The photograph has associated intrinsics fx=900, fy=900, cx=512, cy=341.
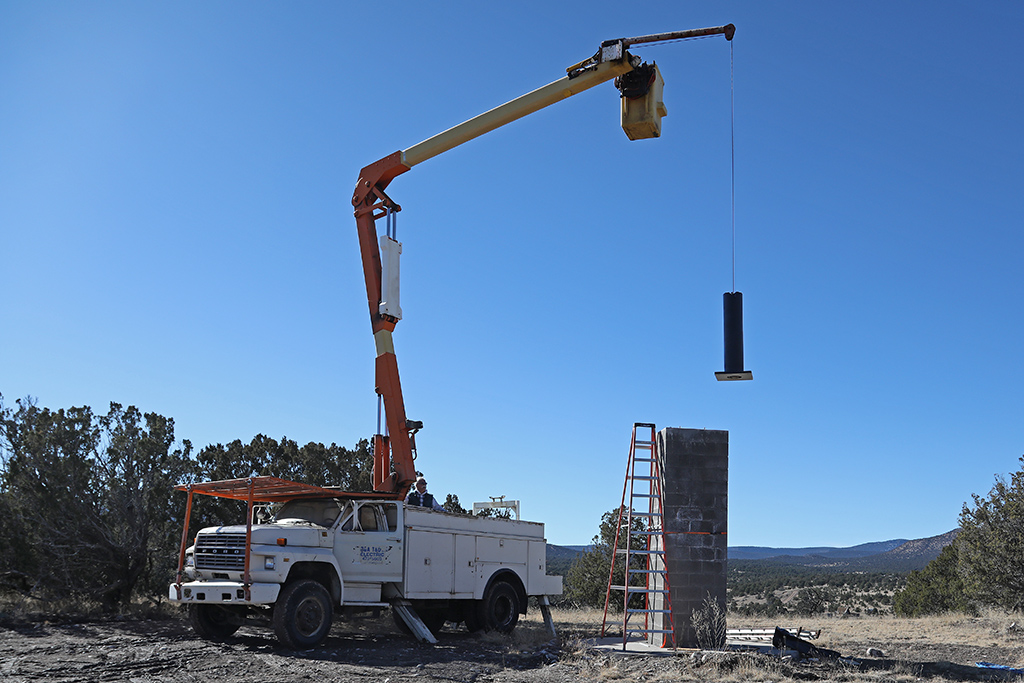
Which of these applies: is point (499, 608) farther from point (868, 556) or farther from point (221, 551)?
point (868, 556)

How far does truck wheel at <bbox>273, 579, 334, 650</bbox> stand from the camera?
12156 millimetres

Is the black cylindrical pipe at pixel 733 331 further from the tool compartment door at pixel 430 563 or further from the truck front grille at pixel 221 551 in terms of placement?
the truck front grille at pixel 221 551

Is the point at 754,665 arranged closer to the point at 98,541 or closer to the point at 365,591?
the point at 365,591

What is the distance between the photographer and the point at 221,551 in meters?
12.7

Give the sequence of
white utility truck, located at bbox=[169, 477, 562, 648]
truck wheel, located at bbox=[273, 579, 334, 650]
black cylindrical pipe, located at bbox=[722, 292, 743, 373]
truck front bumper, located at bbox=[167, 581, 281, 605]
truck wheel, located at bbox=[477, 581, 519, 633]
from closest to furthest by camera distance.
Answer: black cylindrical pipe, located at bbox=[722, 292, 743, 373]
truck front bumper, located at bbox=[167, 581, 281, 605]
truck wheel, located at bbox=[273, 579, 334, 650]
white utility truck, located at bbox=[169, 477, 562, 648]
truck wheel, located at bbox=[477, 581, 519, 633]

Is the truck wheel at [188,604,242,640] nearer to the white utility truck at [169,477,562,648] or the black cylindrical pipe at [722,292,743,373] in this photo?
the white utility truck at [169,477,562,648]

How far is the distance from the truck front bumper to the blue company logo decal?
58.6 inches

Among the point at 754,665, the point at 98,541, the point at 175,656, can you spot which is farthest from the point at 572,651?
the point at 98,541

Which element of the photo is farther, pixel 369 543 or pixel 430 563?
pixel 430 563

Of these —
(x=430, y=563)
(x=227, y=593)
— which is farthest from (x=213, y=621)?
(x=430, y=563)

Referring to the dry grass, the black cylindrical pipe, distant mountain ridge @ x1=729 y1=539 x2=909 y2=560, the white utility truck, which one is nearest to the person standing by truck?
the white utility truck

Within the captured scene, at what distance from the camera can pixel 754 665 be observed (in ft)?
36.9

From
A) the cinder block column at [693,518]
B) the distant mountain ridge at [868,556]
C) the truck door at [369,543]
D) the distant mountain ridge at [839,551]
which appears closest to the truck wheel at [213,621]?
the truck door at [369,543]

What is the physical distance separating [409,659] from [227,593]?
103 inches
